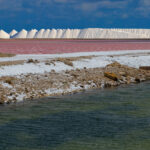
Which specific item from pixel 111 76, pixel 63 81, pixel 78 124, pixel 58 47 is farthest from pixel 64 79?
pixel 58 47

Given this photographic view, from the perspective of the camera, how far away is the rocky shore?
22.2m

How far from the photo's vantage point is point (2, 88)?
2202 cm

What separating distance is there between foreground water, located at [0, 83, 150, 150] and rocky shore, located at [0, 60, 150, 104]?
1529 mm

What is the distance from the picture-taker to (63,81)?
26.0m

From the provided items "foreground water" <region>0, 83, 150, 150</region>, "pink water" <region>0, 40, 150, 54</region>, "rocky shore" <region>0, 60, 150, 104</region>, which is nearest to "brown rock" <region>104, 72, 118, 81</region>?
"rocky shore" <region>0, 60, 150, 104</region>

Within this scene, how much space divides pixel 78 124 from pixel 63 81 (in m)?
10.8

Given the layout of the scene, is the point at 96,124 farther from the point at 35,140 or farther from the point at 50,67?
the point at 50,67

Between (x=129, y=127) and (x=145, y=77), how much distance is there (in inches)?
736

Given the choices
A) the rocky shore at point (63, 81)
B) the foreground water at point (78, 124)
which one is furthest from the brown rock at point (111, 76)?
the foreground water at point (78, 124)

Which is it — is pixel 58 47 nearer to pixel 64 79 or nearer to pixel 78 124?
pixel 64 79

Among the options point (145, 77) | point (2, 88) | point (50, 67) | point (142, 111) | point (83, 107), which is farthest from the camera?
point (145, 77)

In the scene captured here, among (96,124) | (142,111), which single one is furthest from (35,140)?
(142,111)

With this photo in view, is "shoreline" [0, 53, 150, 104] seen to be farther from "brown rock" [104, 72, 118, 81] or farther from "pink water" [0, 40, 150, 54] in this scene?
"pink water" [0, 40, 150, 54]

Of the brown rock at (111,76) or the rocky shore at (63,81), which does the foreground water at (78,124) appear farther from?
the brown rock at (111,76)
